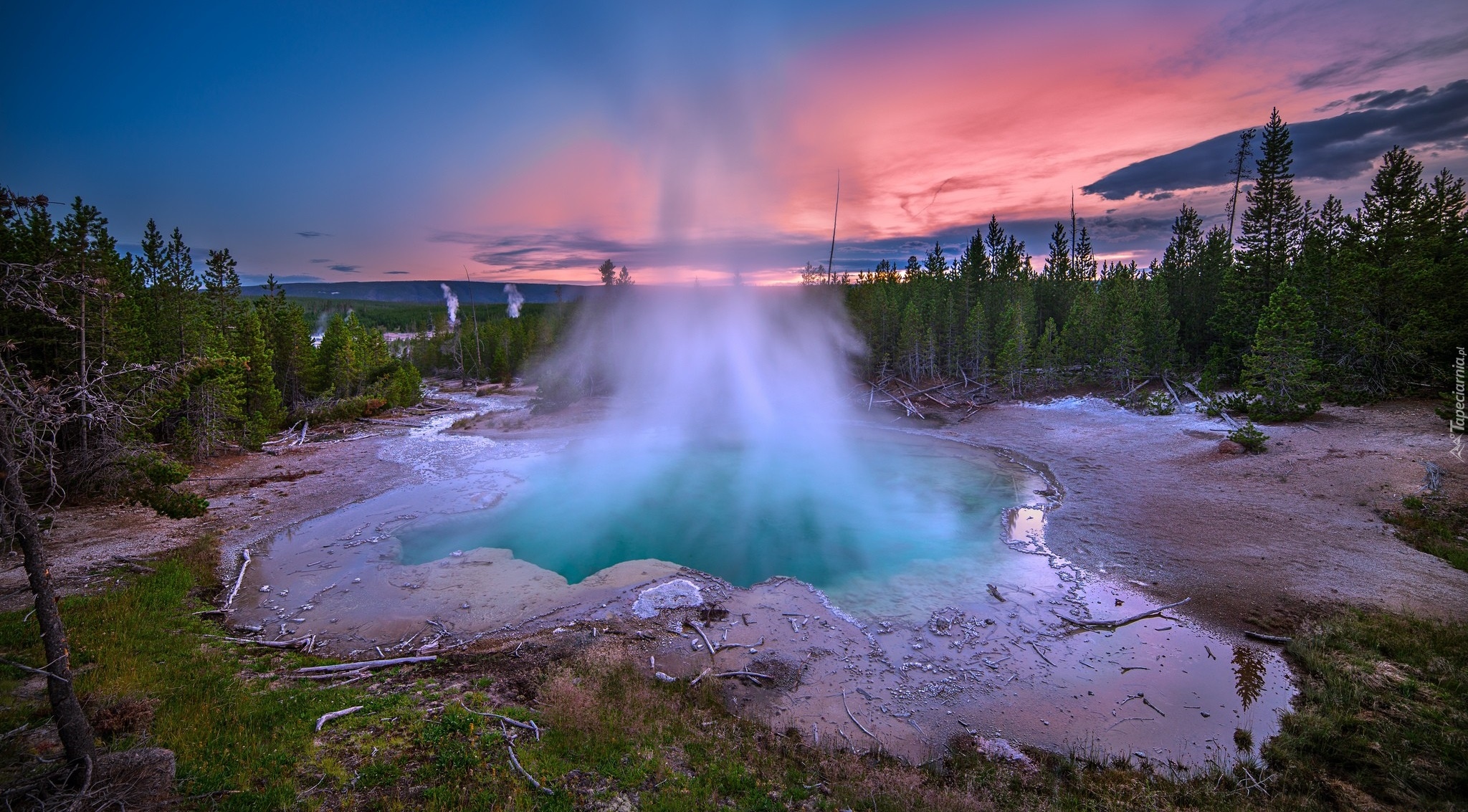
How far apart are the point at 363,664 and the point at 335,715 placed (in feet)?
6.49

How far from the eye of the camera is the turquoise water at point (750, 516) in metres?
15.4

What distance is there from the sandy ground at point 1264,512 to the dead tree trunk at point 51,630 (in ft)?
57.3

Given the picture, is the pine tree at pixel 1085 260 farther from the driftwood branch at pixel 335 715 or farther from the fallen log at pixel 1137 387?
the driftwood branch at pixel 335 715

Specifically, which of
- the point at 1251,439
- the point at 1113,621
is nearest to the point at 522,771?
the point at 1113,621

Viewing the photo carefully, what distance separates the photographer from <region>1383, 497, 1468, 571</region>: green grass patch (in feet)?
41.7

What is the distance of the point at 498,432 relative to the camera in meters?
34.0

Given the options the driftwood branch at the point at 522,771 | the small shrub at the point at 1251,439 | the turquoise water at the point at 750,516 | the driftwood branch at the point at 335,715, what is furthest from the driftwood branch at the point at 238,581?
the small shrub at the point at 1251,439

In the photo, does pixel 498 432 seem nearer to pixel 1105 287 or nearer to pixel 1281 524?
pixel 1281 524

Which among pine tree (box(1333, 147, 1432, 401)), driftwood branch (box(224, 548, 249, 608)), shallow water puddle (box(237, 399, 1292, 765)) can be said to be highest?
pine tree (box(1333, 147, 1432, 401))

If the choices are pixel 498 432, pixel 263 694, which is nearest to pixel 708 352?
pixel 498 432

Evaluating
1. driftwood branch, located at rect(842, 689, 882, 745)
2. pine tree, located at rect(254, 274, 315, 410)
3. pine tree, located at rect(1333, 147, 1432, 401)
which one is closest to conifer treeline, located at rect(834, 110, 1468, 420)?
pine tree, located at rect(1333, 147, 1432, 401)

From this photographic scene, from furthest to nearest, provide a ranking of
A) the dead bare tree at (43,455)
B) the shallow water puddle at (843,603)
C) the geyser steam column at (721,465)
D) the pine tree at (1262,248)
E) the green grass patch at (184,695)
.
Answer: the pine tree at (1262,248), the geyser steam column at (721,465), the shallow water puddle at (843,603), the green grass patch at (184,695), the dead bare tree at (43,455)

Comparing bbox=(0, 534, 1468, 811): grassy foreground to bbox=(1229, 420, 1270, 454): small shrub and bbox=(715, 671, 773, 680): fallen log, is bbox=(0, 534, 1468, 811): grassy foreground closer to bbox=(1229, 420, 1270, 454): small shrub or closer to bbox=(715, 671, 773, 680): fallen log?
bbox=(715, 671, 773, 680): fallen log

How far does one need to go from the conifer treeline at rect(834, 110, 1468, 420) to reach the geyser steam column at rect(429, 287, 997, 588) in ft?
37.1
